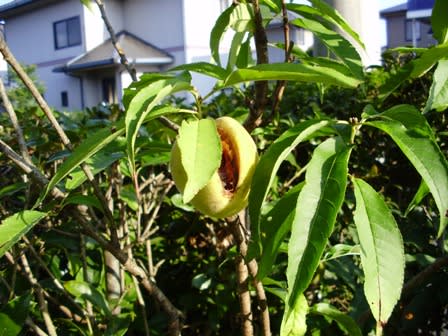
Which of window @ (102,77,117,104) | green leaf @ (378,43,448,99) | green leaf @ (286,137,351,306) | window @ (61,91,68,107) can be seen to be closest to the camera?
green leaf @ (286,137,351,306)

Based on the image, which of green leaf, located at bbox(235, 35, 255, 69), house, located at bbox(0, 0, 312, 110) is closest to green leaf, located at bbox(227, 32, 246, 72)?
green leaf, located at bbox(235, 35, 255, 69)

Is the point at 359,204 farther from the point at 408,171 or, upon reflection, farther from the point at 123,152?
the point at 408,171

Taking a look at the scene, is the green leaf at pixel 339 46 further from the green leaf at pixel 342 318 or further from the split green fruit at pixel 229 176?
the green leaf at pixel 342 318

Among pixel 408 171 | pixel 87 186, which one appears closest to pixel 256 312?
pixel 87 186

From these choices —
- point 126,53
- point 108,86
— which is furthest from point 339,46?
point 108,86

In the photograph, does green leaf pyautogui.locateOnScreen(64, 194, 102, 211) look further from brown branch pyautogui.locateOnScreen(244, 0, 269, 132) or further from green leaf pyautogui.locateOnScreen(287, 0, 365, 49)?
green leaf pyautogui.locateOnScreen(287, 0, 365, 49)
